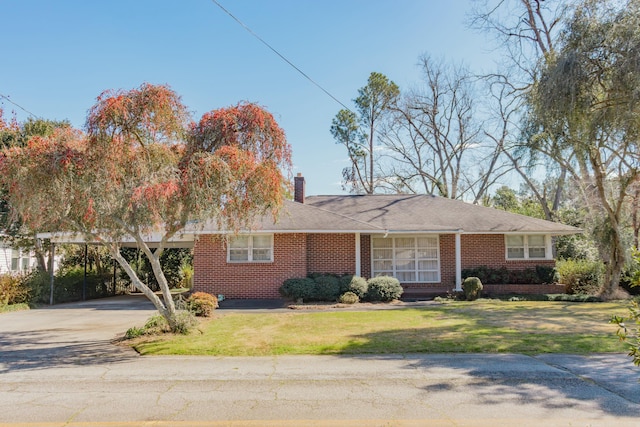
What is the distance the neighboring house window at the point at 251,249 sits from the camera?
18.5m

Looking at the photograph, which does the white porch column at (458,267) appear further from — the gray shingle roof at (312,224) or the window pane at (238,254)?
the window pane at (238,254)

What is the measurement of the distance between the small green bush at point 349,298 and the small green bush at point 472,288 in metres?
4.57

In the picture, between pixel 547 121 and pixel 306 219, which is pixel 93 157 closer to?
pixel 306 219

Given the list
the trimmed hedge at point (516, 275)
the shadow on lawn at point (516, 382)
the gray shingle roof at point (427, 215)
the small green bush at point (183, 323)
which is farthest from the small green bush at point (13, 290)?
the trimmed hedge at point (516, 275)

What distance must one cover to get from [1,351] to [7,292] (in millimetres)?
9013

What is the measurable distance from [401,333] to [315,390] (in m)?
4.50

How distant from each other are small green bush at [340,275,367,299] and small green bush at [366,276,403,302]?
0.24 m

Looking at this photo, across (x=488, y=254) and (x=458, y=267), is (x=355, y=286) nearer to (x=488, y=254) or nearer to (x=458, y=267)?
(x=458, y=267)

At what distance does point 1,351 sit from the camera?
9.38 metres

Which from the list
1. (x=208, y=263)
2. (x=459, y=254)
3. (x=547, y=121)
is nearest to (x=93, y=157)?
(x=208, y=263)

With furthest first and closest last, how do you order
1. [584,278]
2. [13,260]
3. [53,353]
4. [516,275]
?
1. [13,260]
2. [516,275]
3. [584,278]
4. [53,353]

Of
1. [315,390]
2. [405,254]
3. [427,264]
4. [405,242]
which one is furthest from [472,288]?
[315,390]

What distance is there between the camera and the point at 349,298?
54.6ft

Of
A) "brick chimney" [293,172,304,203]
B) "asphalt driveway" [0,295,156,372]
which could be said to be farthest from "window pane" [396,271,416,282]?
"asphalt driveway" [0,295,156,372]
